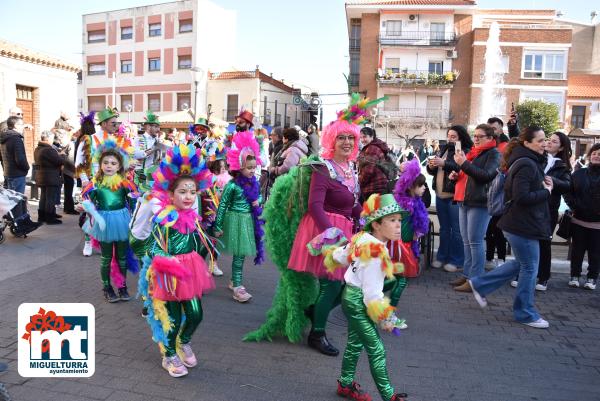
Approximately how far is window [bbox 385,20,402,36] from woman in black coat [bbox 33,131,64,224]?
3338 cm

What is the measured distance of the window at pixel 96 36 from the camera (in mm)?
44125

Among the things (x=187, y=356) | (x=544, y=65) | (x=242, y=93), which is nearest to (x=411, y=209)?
(x=187, y=356)

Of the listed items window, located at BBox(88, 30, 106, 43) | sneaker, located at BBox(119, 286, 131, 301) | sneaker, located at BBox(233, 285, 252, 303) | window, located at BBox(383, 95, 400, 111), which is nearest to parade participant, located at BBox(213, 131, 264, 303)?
sneaker, located at BBox(233, 285, 252, 303)

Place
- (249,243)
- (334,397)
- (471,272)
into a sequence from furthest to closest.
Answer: (471,272), (249,243), (334,397)

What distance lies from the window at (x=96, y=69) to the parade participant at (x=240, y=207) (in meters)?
44.0

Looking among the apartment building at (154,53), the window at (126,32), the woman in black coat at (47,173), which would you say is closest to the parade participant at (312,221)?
the woman in black coat at (47,173)

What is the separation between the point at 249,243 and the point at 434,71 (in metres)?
36.0

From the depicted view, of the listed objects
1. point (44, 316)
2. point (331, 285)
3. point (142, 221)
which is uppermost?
point (142, 221)

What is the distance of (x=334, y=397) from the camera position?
11.0 ft

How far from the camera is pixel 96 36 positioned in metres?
44.5

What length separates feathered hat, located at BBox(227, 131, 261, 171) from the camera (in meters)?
5.32

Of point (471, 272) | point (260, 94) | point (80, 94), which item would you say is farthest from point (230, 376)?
point (80, 94)

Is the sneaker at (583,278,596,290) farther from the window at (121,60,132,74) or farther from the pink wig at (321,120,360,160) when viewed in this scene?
the window at (121,60,132,74)

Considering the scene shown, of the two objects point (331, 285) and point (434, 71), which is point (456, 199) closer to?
point (331, 285)
